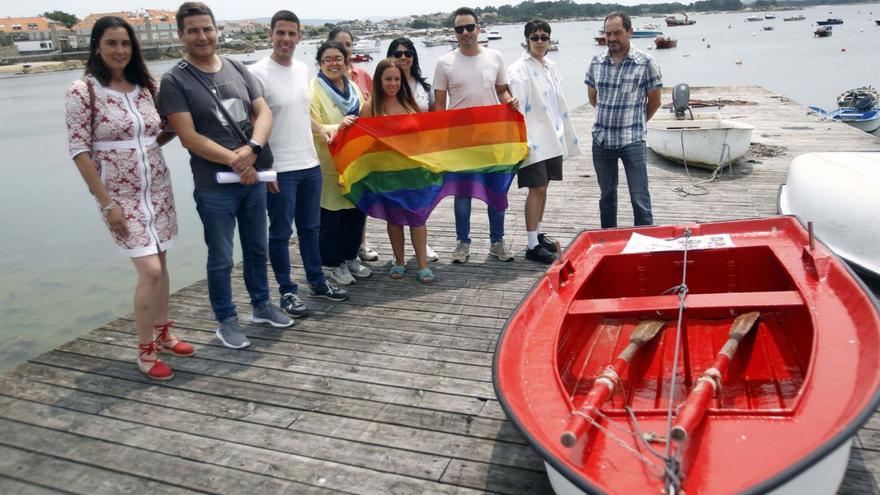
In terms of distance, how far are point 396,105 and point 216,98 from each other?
1458 mm

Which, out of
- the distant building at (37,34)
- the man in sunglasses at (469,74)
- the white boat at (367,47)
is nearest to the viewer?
the man in sunglasses at (469,74)

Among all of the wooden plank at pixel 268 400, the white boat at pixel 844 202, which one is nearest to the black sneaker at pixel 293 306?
the wooden plank at pixel 268 400

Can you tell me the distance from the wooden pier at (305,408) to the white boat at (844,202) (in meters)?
1.73

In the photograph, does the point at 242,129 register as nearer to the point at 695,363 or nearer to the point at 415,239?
the point at 415,239

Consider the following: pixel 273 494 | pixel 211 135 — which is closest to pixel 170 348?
pixel 211 135

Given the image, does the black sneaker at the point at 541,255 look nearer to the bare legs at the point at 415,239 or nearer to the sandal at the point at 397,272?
the bare legs at the point at 415,239

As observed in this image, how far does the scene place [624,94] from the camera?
14.9 feet

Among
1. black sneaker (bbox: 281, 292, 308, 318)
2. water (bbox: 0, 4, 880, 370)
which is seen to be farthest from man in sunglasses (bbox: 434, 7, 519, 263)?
water (bbox: 0, 4, 880, 370)

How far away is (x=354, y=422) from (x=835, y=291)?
7.26 ft

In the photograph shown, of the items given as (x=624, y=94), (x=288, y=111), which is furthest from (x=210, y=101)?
(x=624, y=94)

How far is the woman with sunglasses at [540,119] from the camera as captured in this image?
4629 millimetres

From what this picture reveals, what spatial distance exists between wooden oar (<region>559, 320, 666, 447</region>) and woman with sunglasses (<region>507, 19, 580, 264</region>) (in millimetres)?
2024

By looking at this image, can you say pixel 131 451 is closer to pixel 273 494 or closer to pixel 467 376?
pixel 273 494

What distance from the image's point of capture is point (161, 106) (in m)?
3.16
